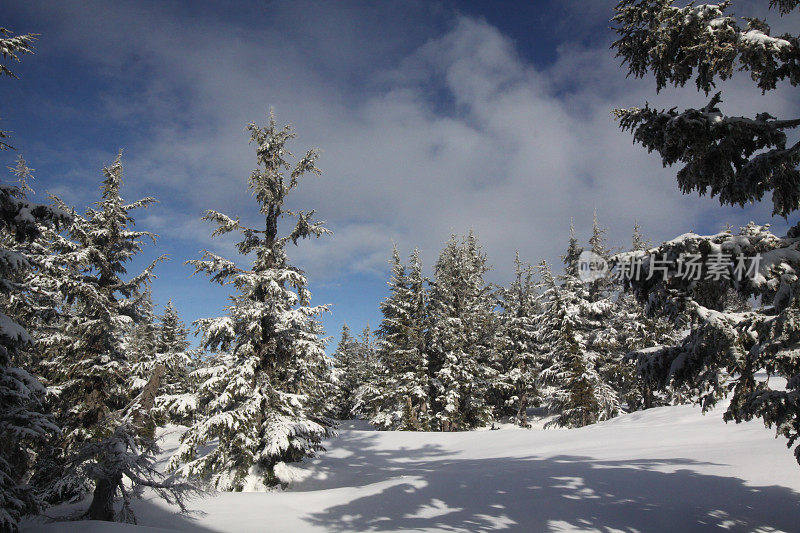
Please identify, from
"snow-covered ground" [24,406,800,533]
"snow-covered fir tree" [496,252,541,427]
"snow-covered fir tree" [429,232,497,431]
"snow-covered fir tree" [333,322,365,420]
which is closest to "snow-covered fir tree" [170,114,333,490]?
"snow-covered ground" [24,406,800,533]

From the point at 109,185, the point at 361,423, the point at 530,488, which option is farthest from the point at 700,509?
the point at 361,423

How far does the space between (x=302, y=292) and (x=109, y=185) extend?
36.7 ft

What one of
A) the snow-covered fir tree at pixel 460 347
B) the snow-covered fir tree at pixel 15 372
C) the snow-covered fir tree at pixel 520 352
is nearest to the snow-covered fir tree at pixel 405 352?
the snow-covered fir tree at pixel 460 347

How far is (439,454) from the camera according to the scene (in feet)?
66.2

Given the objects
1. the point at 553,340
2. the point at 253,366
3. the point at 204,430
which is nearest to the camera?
the point at 204,430

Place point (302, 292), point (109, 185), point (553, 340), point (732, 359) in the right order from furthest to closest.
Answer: point (553, 340) → point (109, 185) → point (302, 292) → point (732, 359)

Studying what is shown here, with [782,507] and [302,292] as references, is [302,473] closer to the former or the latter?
[302,292]

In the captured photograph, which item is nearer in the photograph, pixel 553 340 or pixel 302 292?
pixel 302 292

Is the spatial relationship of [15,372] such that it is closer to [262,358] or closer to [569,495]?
[262,358]

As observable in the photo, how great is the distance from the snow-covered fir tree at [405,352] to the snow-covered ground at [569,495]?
12.9 meters

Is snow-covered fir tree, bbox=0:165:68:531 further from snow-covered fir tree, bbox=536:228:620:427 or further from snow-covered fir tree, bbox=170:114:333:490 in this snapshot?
snow-covered fir tree, bbox=536:228:620:427

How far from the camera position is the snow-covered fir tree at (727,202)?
5461 millimetres

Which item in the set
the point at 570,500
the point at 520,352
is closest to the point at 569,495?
the point at 570,500

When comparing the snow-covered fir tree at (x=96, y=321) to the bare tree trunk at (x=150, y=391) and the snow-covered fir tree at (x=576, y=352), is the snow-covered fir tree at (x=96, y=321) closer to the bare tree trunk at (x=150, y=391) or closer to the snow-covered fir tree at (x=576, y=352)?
the bare tree trunk at (x=150, y=391)
